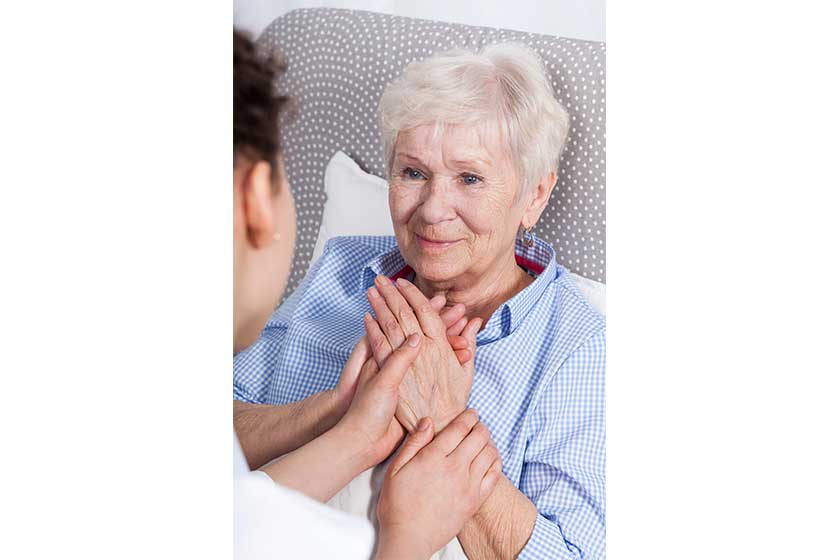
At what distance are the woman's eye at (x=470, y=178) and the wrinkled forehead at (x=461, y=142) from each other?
1.2 inches

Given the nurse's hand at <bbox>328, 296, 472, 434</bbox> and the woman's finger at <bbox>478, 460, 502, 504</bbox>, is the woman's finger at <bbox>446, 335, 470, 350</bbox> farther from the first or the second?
the woman's finger at <bbox>478, 460, 502, 504</bbox>

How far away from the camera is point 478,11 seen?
9.20 feet

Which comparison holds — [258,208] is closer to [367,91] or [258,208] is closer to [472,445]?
[367,91]

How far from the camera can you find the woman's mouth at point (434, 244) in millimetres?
2793

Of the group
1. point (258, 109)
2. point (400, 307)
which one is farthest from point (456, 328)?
point (258, 109)

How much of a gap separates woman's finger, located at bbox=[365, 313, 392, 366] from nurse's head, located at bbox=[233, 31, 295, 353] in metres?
0.23

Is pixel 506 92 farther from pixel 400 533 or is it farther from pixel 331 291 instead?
pixel 400 533

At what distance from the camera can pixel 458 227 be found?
278 centimetres

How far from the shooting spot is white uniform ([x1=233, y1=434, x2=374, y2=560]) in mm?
2754

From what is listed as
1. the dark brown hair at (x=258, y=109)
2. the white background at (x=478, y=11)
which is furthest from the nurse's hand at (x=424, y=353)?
the white background at (x=478, y=11)

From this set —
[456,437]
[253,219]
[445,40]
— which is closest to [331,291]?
[253,219]

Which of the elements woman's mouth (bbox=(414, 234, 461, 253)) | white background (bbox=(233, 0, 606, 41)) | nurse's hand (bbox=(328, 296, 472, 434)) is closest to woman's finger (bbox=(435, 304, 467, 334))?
nurse's hand (bbox=(328, 296, 472, 434))

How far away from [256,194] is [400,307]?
16.2 inches

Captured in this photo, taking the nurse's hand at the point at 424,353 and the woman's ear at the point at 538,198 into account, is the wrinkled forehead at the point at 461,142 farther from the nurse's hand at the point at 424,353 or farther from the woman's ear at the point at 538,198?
the nurse's hand at the point at 424,353
